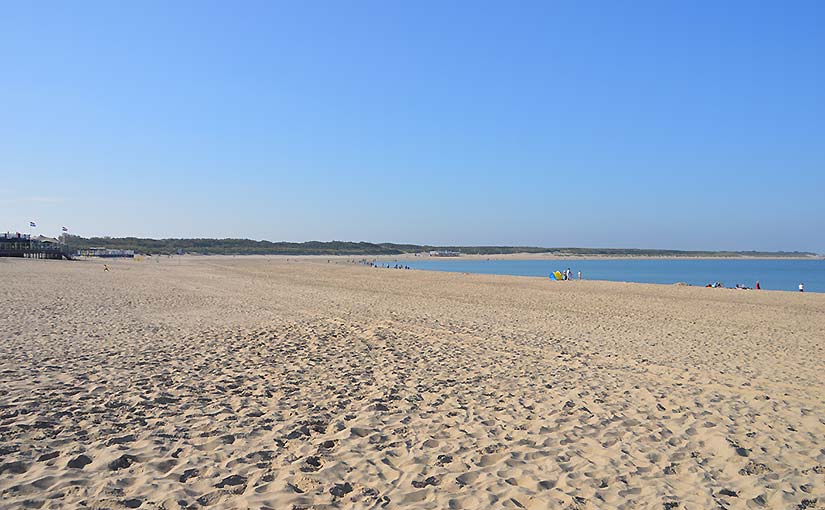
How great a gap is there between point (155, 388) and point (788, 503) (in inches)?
240

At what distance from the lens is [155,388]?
20.9ft

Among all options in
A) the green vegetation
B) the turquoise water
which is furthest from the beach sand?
the green vegetation

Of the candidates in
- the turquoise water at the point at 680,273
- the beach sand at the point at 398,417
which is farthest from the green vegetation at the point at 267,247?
the beach sand at the point at 398,417

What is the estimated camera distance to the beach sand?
3984mm

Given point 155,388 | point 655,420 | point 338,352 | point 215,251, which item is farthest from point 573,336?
point 215,251

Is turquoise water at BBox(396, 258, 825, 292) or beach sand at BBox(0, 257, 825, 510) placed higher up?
beach sand at BBox(0, 257, 825, 510)

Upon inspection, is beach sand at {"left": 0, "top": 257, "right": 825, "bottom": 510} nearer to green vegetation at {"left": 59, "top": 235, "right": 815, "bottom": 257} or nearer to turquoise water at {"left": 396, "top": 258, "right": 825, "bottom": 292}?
turquoise water at {"left": 396, "top": 258, "right": 825, "bottom": 292}

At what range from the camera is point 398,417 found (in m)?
5.66

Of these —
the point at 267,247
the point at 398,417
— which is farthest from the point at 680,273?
the point at 267,247

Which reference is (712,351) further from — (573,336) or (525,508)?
(525,508)

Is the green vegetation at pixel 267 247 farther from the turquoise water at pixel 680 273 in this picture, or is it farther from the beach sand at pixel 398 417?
the beach sand at pixel 398 417

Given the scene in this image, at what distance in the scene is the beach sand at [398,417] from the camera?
157 inches

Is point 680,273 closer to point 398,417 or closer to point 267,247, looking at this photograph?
point 398,417

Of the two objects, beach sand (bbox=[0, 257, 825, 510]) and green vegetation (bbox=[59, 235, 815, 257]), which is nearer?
beach sand (bbox=[0, 257, 825, 510])
